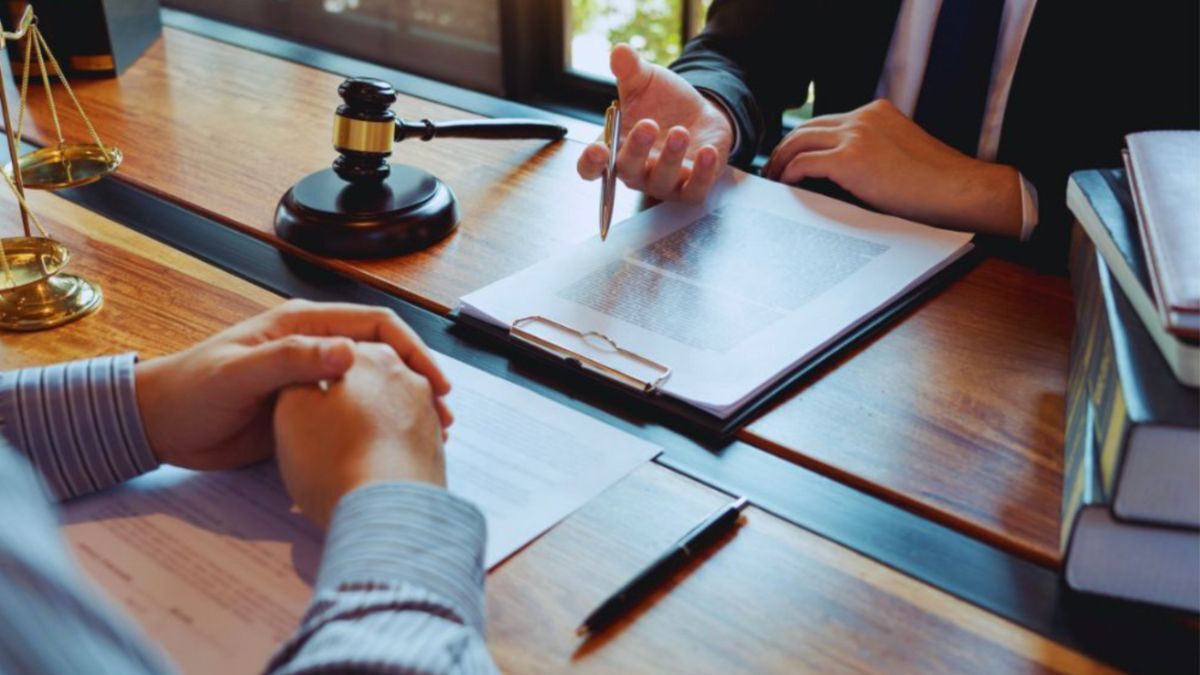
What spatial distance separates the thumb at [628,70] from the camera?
127 cm

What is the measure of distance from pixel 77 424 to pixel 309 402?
6.6 inches

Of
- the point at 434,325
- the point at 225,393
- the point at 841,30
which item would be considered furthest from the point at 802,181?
the point at 225,393

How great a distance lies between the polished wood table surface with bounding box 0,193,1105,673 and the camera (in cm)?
64

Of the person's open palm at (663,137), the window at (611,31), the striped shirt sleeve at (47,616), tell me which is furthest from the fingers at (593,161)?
the window at (611,31)

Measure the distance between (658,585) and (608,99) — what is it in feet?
5.71

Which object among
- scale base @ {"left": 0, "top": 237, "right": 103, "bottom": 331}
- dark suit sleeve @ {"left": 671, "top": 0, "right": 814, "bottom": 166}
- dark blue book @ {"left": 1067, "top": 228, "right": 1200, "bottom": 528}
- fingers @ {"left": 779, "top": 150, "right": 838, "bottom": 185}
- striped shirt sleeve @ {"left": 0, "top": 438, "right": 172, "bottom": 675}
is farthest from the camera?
dark suit sleeve @ {"left": 671, "top": 0, "right": 814, "bottom": 166}

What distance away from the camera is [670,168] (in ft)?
3.80

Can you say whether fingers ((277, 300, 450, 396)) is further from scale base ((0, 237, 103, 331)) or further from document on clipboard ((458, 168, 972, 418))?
scale base ((0, 237, 103, 331))

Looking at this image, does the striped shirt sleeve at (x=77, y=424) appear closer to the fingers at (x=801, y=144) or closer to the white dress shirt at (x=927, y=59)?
the fingers at (x=801, y=144)

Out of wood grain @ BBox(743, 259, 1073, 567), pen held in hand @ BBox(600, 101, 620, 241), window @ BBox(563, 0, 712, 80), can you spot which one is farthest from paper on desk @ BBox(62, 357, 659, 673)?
window @ BBox(563, 0, 712, 80)

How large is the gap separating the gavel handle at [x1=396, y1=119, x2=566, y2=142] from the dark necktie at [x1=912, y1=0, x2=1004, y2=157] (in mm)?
463

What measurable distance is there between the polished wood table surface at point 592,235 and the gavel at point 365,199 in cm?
2

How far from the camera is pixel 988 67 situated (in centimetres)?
134

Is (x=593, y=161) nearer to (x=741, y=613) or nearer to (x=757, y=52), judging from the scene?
(x=757, y=52)
